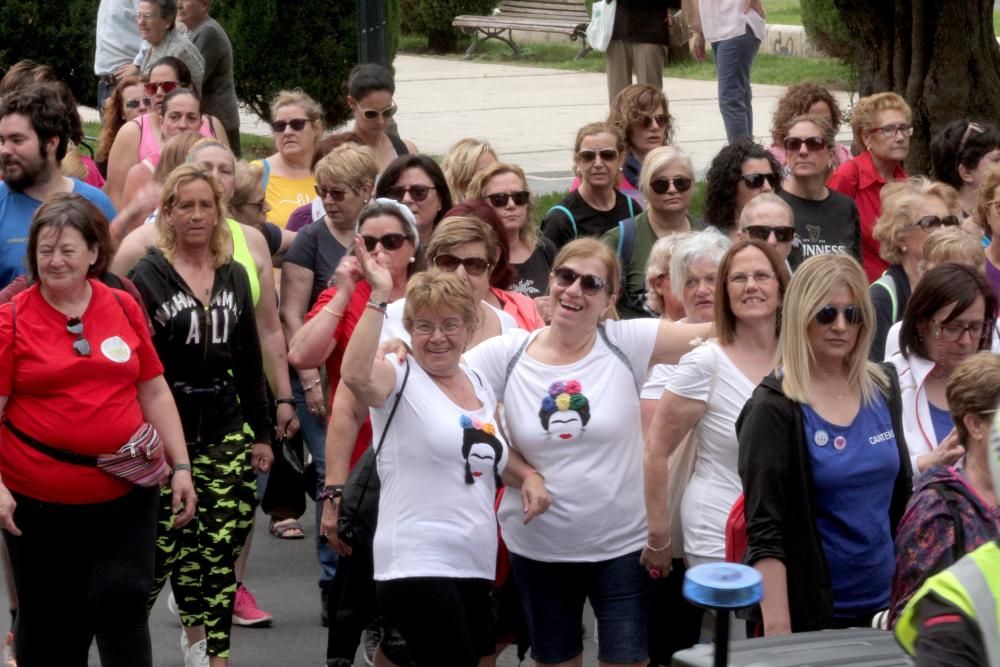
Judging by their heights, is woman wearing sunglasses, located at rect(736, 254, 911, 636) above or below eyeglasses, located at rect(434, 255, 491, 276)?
below

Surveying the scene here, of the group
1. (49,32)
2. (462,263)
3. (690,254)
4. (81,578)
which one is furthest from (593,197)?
(49,32)

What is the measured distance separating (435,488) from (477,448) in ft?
0.58

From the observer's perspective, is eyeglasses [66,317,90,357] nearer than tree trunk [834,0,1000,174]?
Yes

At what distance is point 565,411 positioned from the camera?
543cm

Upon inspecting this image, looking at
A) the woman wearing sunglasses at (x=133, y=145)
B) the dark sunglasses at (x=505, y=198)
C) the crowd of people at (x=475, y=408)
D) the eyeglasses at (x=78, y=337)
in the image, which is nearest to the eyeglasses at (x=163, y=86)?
the woman wearing sunglasses at (x=133, y=145)

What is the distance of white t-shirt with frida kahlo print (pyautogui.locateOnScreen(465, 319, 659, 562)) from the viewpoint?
5.43 meters

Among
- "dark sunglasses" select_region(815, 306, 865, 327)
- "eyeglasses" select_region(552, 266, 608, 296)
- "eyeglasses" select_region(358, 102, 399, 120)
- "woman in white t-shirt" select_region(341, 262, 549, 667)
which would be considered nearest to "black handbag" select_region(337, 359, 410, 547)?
"woman in white t-shirt" select_region(341, 262, 549, 667)

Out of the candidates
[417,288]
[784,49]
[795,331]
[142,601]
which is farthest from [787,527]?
[784,49]

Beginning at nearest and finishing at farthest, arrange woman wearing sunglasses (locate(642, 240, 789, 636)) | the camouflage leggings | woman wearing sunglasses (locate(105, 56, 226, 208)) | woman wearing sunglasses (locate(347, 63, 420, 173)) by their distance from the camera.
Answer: woman wearing sunglasses (locate(642, 240, 789, 636))
the camouflage leggings
woman wearing sunglasses (locate(105, 56, 226, 208))
woman wearing sunglasses (locate(347, 63, 420, 173))

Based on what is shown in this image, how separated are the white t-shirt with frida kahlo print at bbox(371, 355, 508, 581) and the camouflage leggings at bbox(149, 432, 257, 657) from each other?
1207 millimetres

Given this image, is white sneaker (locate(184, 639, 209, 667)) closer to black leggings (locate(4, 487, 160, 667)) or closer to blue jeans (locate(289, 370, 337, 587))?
black leggings (locate(4, 487, 160, 667))

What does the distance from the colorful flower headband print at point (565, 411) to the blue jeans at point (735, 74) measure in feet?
22.2

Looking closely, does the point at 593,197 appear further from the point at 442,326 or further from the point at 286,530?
the point at 442,326

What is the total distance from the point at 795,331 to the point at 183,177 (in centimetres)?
254
